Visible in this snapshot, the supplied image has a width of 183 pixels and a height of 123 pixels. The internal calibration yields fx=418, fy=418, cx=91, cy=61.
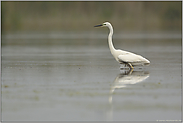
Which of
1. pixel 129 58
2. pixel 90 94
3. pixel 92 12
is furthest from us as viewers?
pixel 92 12

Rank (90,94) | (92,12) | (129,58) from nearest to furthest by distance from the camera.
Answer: (90,94) < (129,58) < (92,12)

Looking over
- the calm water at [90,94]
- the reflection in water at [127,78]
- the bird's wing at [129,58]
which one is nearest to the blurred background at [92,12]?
the bird's wing at [129,58]

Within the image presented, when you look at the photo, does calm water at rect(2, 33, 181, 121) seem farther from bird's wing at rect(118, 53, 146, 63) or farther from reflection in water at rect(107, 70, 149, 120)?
bird's wing at rect(118, 53, 146, 63)

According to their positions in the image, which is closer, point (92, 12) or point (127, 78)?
point (127, 78)

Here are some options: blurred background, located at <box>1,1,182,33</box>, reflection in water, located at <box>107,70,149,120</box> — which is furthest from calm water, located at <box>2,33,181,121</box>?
blurred background, located at <box>1,1,182,33</box>

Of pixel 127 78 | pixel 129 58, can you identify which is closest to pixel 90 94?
pixel 127 78

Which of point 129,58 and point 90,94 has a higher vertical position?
point 129,58

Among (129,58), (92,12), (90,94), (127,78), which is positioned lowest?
(90,94)

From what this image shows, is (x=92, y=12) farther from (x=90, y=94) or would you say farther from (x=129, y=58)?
(x=90, y=94)

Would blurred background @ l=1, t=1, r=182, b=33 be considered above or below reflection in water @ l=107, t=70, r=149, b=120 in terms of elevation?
above

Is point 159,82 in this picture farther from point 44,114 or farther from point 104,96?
point 44,114

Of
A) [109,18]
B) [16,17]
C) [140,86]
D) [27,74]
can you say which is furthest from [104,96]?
[109,18]

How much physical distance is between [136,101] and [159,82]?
2.38 meters

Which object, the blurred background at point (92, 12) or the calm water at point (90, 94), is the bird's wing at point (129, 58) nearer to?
the calm water at point (90, 94)
